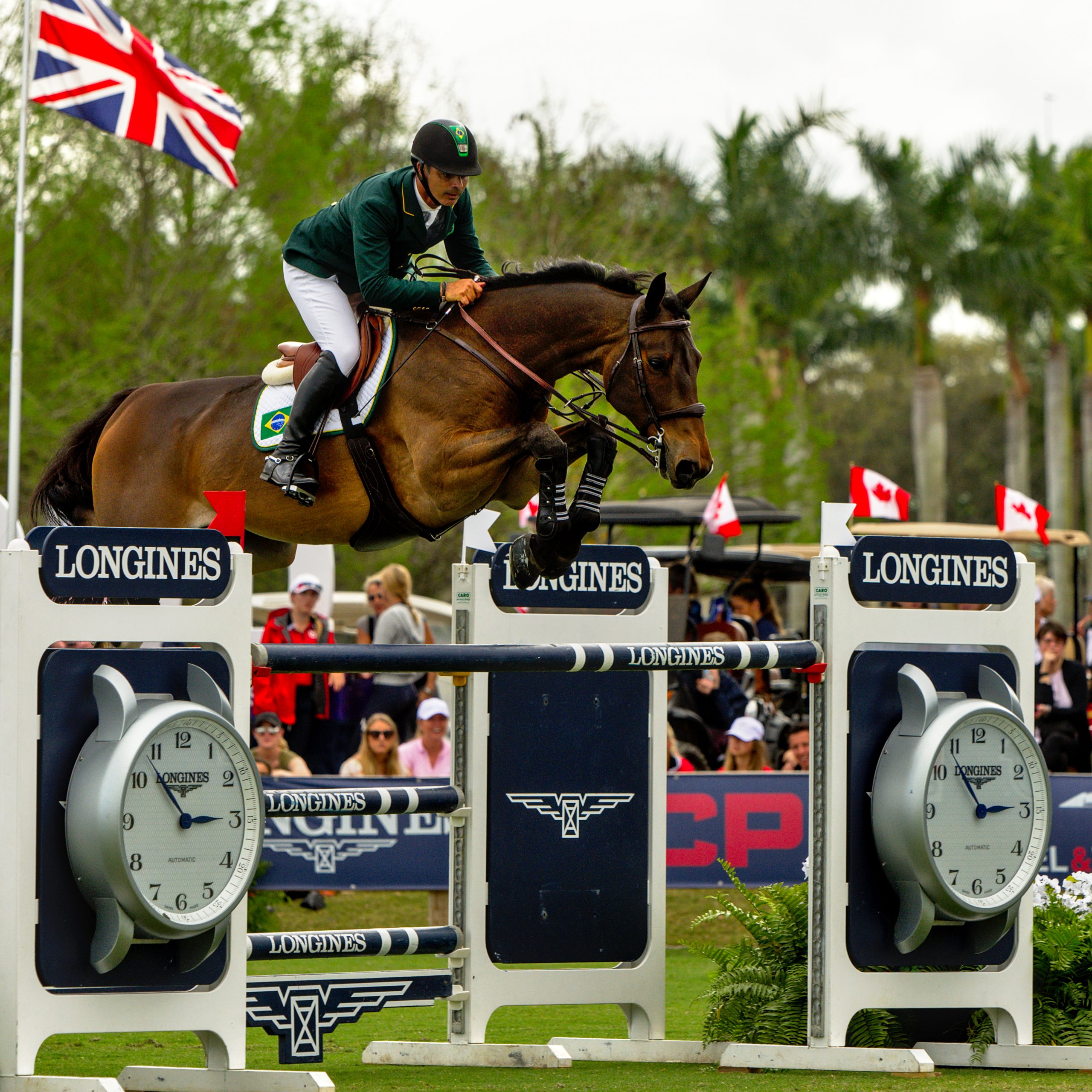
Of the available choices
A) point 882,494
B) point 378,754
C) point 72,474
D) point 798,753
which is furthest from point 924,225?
point 72,474

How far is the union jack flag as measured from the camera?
1145cm

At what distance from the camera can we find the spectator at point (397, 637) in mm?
9672

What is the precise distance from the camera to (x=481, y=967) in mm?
5453

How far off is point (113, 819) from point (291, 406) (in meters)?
2.09

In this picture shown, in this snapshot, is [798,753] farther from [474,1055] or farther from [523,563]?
[523,563]

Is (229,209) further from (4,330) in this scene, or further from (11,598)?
(11,598)

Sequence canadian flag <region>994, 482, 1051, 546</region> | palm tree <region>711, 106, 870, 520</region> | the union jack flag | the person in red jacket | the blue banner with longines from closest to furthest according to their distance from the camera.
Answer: the blue banner with longines, the person in red jacket, canadian flag <region>994, 482, 1051, 546</region>, the union jack flag, palm tree <region>711, 106, 870, 520</region>

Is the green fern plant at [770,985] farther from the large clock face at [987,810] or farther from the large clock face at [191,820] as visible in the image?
the large clock face at [191,820]

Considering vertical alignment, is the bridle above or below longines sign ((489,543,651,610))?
above

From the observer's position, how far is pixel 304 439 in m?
5.62

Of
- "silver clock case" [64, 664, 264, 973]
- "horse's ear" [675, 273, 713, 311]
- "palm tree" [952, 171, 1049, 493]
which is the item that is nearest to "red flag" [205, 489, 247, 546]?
"silver clock case" [64, 664, 264, 973]

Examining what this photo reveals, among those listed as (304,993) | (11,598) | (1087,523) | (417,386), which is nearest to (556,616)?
(417,386)

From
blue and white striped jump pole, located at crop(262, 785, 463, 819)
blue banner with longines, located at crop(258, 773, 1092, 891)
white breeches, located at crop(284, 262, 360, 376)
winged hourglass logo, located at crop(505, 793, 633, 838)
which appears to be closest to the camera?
blue and white striped jump pole, located at crop(262, 785, 463, 819)

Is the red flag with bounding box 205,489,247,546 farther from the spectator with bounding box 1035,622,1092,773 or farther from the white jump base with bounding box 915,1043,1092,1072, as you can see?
the spectator with bounding box 1035,622,1092,773
